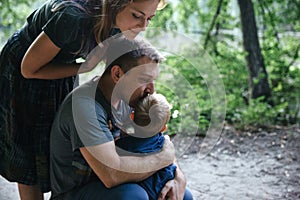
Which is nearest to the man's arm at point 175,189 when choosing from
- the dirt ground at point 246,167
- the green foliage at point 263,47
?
the dirt ground at point 246,167

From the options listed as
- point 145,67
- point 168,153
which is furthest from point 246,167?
point 145,67

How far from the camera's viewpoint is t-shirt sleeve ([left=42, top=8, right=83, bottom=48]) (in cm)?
139

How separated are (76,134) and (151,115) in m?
0.25

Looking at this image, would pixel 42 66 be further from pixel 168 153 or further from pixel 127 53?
pixel 168 153

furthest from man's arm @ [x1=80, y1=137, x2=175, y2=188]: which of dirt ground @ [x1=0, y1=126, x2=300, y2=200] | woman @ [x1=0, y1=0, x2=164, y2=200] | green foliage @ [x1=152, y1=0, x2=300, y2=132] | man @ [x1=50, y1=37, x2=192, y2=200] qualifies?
green foliage @ [x1=152, y1=0, x2=300, y2=132]

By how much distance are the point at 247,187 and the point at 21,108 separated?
1327 mm

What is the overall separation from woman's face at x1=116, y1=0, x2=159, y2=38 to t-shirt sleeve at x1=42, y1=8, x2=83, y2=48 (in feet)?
0.44

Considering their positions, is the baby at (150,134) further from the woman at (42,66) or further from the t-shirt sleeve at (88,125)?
the woman at (42,66)

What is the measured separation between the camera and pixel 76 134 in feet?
4.51

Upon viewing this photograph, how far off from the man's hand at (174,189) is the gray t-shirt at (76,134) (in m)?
0.24

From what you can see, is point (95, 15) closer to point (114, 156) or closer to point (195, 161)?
point (114, 156)

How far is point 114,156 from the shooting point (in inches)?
53.8

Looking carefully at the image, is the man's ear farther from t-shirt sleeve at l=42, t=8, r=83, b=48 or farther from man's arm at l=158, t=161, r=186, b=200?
man's arm at l=158, t=161, r=186, b=200

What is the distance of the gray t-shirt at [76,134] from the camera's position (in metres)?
1.37
